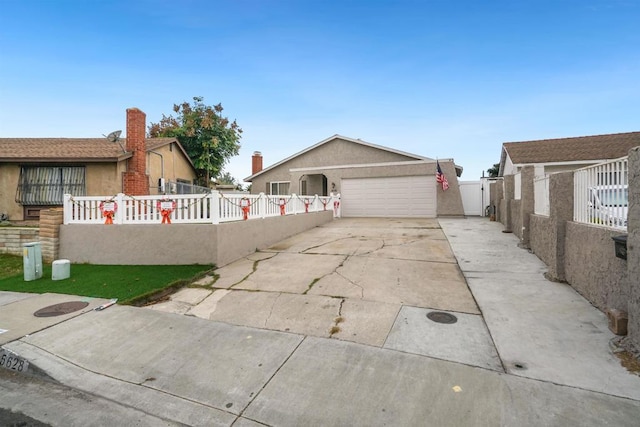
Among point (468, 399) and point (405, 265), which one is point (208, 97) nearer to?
point (405, 265)

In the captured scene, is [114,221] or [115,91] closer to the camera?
[114,221]

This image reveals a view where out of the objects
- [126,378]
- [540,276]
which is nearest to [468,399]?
[126,378]

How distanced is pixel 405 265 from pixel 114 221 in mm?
7072

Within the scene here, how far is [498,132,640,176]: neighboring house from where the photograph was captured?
15.6 metres

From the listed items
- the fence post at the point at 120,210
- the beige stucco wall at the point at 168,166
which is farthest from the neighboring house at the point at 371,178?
the fence post at the point at 120,210

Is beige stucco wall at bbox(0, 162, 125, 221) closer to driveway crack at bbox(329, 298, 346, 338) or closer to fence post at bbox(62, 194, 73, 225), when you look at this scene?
fence post at bbox(62, 194, 73, 225)

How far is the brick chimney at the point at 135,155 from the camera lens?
12.1 m

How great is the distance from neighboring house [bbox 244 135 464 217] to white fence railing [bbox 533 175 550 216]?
8.60m

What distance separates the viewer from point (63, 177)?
12.3m

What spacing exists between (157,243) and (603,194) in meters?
8.37

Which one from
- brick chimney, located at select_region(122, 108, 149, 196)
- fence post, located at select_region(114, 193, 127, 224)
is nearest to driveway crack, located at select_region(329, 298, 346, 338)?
fence post, located at select_region(114, 193, 127, 224)

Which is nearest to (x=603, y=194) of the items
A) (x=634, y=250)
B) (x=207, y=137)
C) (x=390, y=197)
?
(x=634, y=250)

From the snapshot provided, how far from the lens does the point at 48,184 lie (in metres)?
12.3

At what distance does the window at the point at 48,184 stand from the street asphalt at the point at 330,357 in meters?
8.63
